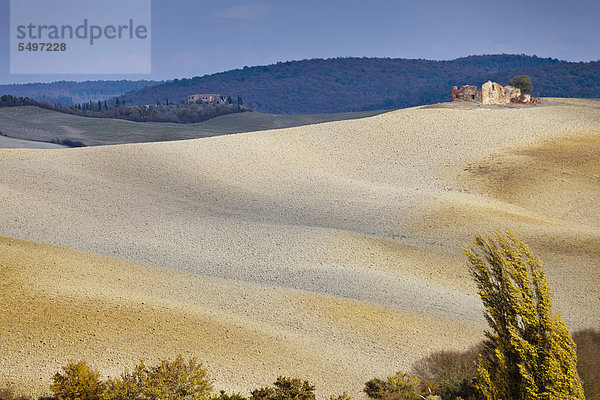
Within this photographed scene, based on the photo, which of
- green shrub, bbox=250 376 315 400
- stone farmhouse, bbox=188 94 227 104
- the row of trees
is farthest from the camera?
stone farmhouse, bbox=188 94 227 104

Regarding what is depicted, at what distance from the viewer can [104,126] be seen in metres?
69.4

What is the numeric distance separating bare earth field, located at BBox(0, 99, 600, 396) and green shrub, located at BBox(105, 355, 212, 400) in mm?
958

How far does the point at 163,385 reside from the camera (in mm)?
7863

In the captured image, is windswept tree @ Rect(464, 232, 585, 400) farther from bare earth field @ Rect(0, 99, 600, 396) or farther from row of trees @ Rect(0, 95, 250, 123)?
row of trees @ Rect(0, 95, 250, 123)

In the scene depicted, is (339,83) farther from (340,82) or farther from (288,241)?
(288,241)

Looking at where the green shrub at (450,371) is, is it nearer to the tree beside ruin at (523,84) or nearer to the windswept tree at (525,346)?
the windswept tree at (525,346)

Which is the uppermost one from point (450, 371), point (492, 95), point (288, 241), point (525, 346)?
point (492, 95)

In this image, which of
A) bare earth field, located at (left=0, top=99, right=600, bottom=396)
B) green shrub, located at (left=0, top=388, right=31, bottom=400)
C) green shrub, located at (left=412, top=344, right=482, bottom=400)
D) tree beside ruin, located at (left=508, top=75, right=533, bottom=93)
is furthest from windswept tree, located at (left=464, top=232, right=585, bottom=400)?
tree beside ruin, located at (left=508, top=75, right=533, bottom=93)

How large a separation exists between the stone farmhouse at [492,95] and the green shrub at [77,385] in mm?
35735

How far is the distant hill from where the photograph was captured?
497 ft

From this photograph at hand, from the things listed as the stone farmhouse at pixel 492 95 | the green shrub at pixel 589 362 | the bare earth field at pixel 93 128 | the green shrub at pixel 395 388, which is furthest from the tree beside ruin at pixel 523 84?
the green shrub at pixel 395 388

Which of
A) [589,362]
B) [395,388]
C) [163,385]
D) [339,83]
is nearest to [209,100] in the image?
[339,83]

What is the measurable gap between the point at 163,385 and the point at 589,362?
6601mm

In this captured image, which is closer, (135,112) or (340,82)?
(135,112)
